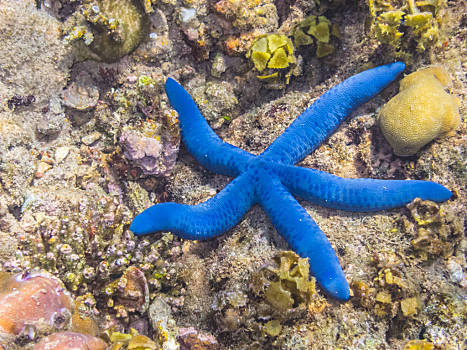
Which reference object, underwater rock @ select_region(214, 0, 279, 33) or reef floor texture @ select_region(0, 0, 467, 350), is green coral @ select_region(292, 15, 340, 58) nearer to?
reef floor texture @ select_region(0, 0, 467, 350)

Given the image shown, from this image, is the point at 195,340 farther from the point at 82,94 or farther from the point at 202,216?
the point at 82,94

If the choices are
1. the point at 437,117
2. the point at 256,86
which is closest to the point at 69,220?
the point at 256,86

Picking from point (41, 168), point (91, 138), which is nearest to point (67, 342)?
point (41, 168)

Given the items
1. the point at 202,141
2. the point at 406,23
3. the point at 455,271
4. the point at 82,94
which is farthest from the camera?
the point at 82,94

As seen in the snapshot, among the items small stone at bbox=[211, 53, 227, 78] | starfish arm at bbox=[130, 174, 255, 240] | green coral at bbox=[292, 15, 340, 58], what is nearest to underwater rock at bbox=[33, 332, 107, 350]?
starfish arm at bbox=[130, 174, 255, 240]

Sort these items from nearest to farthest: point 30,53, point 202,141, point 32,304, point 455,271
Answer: point 32,304 < point 455,271 < point 30,53 < point 202,141

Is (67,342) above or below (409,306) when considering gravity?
above

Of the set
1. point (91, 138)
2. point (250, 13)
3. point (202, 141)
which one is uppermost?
point (250, 13)
